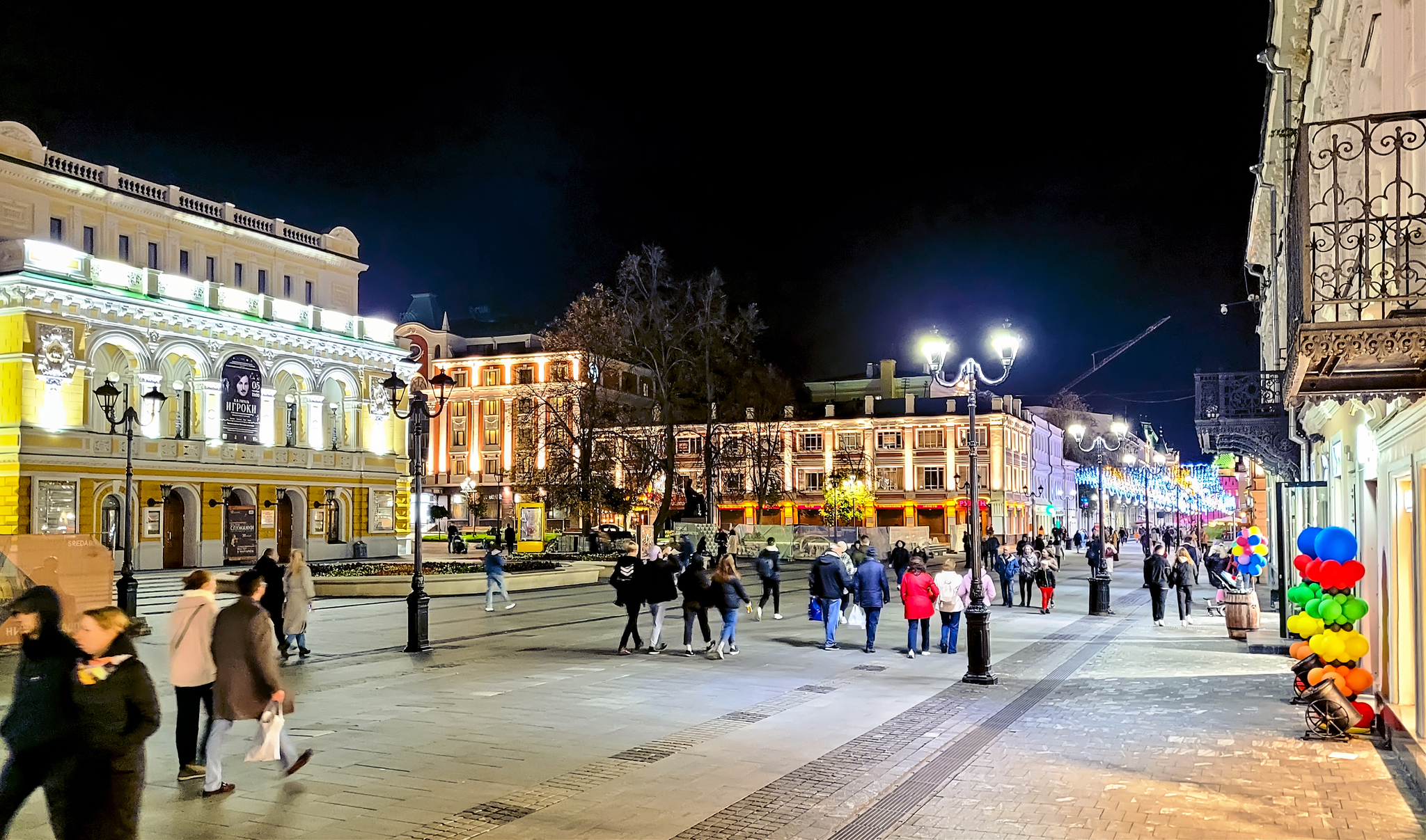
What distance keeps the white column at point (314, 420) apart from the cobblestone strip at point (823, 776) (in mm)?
42682

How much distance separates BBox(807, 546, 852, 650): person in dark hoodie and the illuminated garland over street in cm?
4189

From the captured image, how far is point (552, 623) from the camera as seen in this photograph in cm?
2252

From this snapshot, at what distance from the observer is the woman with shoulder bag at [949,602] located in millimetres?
17375

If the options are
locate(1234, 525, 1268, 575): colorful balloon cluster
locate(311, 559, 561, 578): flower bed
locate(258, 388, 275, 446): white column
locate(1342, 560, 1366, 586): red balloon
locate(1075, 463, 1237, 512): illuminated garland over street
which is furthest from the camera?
locate(1075, 463, 1237, 512): illuminated garland over street

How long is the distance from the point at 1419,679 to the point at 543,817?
6.99 m

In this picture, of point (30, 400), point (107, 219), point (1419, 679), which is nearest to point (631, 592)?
point (1419, 679)

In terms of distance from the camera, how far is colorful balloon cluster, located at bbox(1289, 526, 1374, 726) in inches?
414

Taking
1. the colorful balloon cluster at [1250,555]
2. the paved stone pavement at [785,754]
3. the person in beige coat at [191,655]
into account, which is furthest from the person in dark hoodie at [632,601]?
the colorful balloon cluster at [1250,555]

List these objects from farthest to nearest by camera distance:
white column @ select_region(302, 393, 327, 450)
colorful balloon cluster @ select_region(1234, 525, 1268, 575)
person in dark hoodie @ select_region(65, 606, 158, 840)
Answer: white column @ select_region(302, 393, 327, 450)
colorful balloon cluster @ select_region(1234, 525, 1268, 575)
person in dark hoodie @ select_region(65, 606, 158, 840)

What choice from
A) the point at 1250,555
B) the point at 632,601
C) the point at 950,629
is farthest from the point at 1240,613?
the point at 632,601

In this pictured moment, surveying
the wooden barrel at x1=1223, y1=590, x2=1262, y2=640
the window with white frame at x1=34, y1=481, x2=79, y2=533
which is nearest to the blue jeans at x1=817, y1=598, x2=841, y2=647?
the wooden barrel at x1=1223, y1=590, x2=1262, y2=640

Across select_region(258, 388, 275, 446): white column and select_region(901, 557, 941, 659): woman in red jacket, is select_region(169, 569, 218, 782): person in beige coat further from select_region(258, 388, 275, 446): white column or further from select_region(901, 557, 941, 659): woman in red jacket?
select_region(258, 388, 275, 446): white column

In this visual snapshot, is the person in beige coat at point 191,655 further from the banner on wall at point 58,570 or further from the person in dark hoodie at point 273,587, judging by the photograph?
the banner on wall at point 58,570

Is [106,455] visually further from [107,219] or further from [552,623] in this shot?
[552,623]
